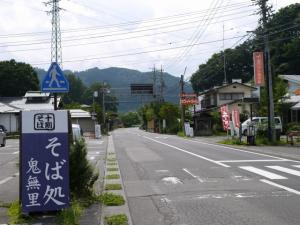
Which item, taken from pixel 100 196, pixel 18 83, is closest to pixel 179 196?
pixel 100 196

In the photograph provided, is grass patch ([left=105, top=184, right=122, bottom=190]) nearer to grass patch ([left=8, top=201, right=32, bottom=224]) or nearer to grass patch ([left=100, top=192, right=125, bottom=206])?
grass patch ([left=100, top=192, right=125, bottom=206])

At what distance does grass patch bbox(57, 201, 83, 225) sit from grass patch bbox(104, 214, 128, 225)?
50 centimetres

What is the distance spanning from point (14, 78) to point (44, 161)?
71.0 metres

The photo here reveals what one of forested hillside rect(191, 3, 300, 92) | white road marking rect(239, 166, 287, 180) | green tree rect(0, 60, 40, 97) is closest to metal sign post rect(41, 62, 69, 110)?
white road marking rect(239, 166, 287, 180)

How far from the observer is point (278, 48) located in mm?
71125

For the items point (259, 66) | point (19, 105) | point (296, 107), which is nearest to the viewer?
point (259, 66)

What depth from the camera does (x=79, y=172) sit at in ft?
32.4

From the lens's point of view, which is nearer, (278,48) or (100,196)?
(100,196)

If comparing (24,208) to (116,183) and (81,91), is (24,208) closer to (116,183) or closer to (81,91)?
(116,183)

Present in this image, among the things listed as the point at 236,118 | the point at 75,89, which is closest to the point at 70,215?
the point at 236,118

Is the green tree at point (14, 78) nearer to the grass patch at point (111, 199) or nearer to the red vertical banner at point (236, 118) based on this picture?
the red vertical banner at point (236, 118)

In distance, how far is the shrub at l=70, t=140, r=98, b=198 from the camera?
974cm

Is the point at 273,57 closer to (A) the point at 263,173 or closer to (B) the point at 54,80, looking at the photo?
(A) the point at 263,173

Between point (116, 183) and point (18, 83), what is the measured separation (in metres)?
66.6
